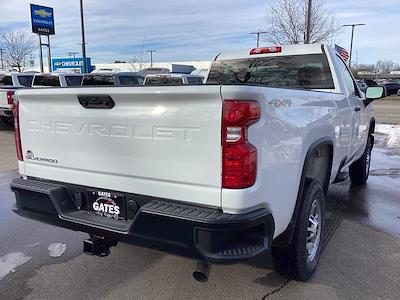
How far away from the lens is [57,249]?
4094mm

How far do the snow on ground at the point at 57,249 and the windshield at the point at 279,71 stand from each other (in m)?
2.58

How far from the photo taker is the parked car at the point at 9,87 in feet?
43.9

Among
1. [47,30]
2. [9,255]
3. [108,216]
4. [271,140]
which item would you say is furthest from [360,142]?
[47,30]

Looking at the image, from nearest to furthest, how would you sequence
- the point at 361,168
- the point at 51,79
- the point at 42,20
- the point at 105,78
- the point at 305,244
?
the point at 305,244, the point at 361,168, the point at 51,79, the point at 105,78, the point at 42,20

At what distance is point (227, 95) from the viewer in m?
2.38

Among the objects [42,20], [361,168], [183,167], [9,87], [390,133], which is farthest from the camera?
[42,20]

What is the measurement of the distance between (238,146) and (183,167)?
0.40 m

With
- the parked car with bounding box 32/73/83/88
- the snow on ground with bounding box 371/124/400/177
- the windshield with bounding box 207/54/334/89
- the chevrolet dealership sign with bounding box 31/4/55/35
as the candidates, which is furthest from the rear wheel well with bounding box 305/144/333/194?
the chevrolet dealership sign with bounding box 31/4/55/35

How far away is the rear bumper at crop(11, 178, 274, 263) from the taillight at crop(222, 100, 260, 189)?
22 cm

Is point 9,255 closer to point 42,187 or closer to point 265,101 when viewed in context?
point 42,187

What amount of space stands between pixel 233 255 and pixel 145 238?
576mm

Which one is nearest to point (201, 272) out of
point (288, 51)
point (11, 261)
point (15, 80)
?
point (11, 261)

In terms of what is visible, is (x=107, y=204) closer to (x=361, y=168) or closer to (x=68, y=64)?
(x=361, y=168)

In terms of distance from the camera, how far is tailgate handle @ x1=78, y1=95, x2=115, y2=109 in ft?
9.31
